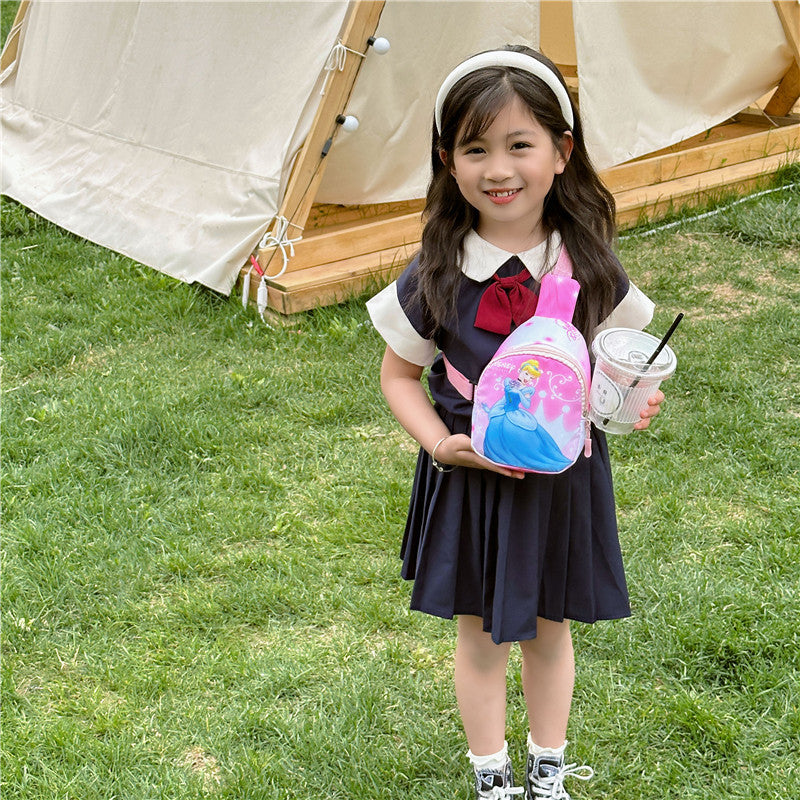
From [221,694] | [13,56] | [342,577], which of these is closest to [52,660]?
[221,694]

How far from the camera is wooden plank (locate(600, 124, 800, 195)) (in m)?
5.49

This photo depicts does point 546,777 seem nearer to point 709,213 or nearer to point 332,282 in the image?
point 332,282

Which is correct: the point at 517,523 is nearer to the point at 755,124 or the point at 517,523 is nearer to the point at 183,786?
the point at 183,786

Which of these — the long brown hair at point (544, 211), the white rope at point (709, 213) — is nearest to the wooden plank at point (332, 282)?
the white rope at point (709, 213)

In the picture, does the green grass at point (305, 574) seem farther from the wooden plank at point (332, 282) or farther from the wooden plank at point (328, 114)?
the wooden plank at point (328, 114)

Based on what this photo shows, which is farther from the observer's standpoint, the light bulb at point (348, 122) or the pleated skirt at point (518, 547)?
the light bulb at point (348, 122)

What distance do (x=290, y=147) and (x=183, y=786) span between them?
2.94 metres

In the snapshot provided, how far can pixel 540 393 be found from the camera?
1663 millimetres

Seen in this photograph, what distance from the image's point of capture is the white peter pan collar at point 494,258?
1.82 metres

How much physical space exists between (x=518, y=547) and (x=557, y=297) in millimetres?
450

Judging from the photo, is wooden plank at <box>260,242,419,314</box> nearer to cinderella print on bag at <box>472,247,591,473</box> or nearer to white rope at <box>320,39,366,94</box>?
white rope at <box>320,39,366,94</box>

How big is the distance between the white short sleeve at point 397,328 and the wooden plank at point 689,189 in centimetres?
353

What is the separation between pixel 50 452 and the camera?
3537 millimetres

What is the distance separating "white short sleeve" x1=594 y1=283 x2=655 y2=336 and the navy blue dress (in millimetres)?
25
